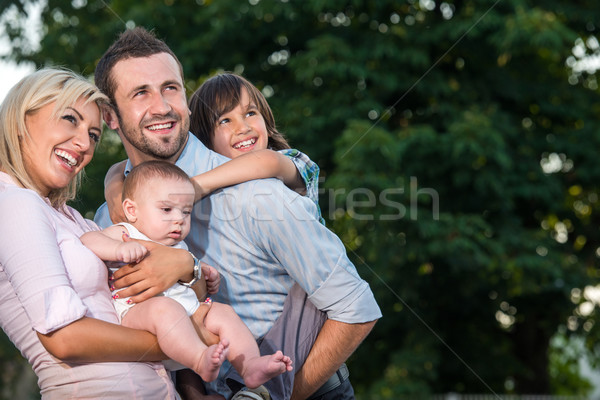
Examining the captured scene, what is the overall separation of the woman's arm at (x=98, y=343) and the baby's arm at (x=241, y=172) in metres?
0.66

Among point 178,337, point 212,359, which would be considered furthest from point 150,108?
point 212,359

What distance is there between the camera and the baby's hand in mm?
2150

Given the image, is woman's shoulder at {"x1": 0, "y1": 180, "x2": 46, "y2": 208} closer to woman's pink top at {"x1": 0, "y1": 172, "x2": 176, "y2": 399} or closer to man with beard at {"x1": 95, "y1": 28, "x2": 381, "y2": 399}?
woman's pink top at {"x1": 0, "y1": 172, "x2": 176, "y2": 399}

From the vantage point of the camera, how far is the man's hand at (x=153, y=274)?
2.18m

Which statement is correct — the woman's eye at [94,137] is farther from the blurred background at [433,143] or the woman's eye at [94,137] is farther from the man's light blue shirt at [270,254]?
the blurred background at [433,143]

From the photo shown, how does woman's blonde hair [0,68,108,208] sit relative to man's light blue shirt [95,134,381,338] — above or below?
above

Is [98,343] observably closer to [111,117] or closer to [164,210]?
[164,210]

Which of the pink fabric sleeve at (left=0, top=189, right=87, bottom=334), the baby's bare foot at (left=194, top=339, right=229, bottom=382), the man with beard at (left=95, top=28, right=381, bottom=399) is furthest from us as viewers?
the man with beard at (left=95, top=28, right=381, bottom=399)

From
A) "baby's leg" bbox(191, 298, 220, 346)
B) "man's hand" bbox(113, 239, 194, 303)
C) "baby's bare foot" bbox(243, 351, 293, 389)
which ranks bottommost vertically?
"baby's bare foot" bbox(243, 351, 293, 389)

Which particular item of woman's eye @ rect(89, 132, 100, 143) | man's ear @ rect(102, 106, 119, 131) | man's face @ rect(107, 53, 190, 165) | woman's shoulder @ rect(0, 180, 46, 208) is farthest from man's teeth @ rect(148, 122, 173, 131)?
woman's shoulder @ rect(0, 180, 46, 208)

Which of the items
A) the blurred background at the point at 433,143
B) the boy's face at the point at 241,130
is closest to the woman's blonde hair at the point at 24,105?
the boy's face at the point at 241,130

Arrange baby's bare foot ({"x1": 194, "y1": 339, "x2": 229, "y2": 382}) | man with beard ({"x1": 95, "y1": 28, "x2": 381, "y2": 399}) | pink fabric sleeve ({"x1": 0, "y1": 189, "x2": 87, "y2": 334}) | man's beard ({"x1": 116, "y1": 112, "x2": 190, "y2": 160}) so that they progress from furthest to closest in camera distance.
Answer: man's beard ({"x1": 116, "y1": 112, "x2": 190, "y2": 160})
man with beard ({"x1": 95, "y1": 28, "x2": 381, "y2": 399})
baby's bare foot ({"x1": 194, "y1": 339, "x2": 229, "y2": 382})
pink fabric sleeve ({"x1": 0, "y1": 189, "x2": 87, "y2": 334})

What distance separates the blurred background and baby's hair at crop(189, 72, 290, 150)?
413 cm

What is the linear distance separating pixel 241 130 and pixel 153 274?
4.79 feet
